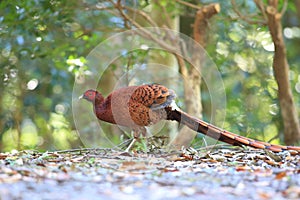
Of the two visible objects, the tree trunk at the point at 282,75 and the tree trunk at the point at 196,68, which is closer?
the tree trunk at the point at 282,75

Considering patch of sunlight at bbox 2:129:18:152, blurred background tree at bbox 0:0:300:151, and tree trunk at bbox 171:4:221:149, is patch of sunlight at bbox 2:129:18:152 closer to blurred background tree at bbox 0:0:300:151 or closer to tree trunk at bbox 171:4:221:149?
blurred background tree at bbox 0:0:300:151

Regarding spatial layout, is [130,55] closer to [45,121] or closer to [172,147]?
[172,147]

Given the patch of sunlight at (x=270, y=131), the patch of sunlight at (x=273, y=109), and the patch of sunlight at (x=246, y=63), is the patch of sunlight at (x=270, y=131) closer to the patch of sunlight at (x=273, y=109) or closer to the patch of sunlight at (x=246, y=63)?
the patch of sunlight at (x=273, y=109)

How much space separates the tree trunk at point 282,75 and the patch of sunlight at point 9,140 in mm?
3652

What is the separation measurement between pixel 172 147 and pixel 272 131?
161 inches

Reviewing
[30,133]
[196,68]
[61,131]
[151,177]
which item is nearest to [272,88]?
[196,68]

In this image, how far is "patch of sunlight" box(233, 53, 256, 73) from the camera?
762 centimetres

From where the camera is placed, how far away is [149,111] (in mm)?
3898

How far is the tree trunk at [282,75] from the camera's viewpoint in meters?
5.54

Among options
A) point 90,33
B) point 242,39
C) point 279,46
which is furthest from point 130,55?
point 242,39

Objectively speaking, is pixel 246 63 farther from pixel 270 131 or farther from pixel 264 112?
pixel 270 131

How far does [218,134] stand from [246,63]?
4.09 meters

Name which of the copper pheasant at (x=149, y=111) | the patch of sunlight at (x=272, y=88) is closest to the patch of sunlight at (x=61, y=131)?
the patch of sunlight at (x=272, y=88)

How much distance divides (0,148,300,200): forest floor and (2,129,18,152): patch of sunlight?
132 inches
